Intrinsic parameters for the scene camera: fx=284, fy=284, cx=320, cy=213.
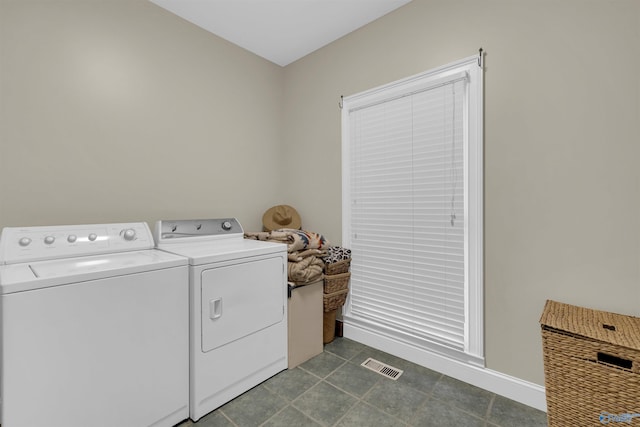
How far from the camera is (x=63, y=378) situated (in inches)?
45.4

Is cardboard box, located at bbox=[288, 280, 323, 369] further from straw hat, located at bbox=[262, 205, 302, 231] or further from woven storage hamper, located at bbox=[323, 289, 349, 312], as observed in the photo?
straw hat, located at bbox=[262, 205, 302, 231]

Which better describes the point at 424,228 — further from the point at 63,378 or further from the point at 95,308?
the point at 63,378

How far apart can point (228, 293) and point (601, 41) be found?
235cm

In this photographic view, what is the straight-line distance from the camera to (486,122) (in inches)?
68.7

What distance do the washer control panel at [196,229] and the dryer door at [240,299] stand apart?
0.59 metres

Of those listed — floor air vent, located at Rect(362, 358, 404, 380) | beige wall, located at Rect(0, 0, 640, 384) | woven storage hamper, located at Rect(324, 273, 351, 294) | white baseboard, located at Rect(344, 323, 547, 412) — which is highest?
beige wall, located at Rect(0, 0, 640, 384)

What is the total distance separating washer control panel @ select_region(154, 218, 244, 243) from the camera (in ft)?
6.47

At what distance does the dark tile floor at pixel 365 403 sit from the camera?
151cm

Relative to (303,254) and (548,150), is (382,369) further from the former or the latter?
(548,150)

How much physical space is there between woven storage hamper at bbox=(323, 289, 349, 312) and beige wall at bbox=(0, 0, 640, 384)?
1040 millimetres

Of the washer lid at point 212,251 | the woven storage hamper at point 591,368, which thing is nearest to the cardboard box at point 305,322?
the washer lid at point 212,251

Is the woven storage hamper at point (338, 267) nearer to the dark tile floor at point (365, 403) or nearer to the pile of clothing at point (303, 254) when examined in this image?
the pile of clothing at point (303, 254)

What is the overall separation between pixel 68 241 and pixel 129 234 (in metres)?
0.29

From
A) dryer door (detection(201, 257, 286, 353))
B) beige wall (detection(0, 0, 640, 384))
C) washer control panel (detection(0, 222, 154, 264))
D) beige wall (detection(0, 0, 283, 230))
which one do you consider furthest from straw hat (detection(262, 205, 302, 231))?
washer control panel (detection(0, 222, 154, 264))
